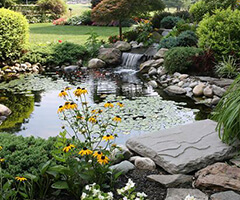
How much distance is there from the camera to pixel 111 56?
1100cm

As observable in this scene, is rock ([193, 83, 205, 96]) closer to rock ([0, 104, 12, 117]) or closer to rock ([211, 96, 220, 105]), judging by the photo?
rock ([211, 96, 220, 105])

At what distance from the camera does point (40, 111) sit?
6.28 meters

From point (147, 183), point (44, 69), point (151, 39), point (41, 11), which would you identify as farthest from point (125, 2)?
point (41, 11)

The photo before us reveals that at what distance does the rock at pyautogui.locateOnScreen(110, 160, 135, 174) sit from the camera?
3098mm

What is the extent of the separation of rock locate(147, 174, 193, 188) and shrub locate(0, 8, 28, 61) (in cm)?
839

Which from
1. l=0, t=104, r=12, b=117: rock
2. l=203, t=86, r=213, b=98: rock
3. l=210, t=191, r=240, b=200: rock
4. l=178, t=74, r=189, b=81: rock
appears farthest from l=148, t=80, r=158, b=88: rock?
l=210, t=191, r=240, b=200: rock

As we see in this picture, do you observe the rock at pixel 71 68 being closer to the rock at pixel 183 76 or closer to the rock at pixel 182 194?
the rock at pixel 183 76

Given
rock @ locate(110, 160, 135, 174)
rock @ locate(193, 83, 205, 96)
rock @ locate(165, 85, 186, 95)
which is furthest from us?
rock @ locate(165, 85, 186, 95)

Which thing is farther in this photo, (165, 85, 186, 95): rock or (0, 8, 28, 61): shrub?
(0, 8, 28, 61): shrub

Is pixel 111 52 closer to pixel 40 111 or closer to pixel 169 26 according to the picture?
pixel 169 26

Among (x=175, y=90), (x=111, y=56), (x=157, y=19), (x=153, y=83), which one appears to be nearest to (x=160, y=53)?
(x=111, y=56)

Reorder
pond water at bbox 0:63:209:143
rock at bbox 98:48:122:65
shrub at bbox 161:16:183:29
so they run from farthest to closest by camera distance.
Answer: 1. shrub at bbox 161:16:183:29
2. rock at bbox 98:48:122:65
3. pond water at bbox 0:63:209:143

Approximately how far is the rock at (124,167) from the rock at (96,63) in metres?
7.76

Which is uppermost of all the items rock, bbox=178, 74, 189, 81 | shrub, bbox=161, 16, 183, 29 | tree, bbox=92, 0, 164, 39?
tree, bbox=92, 0, 164, 39
